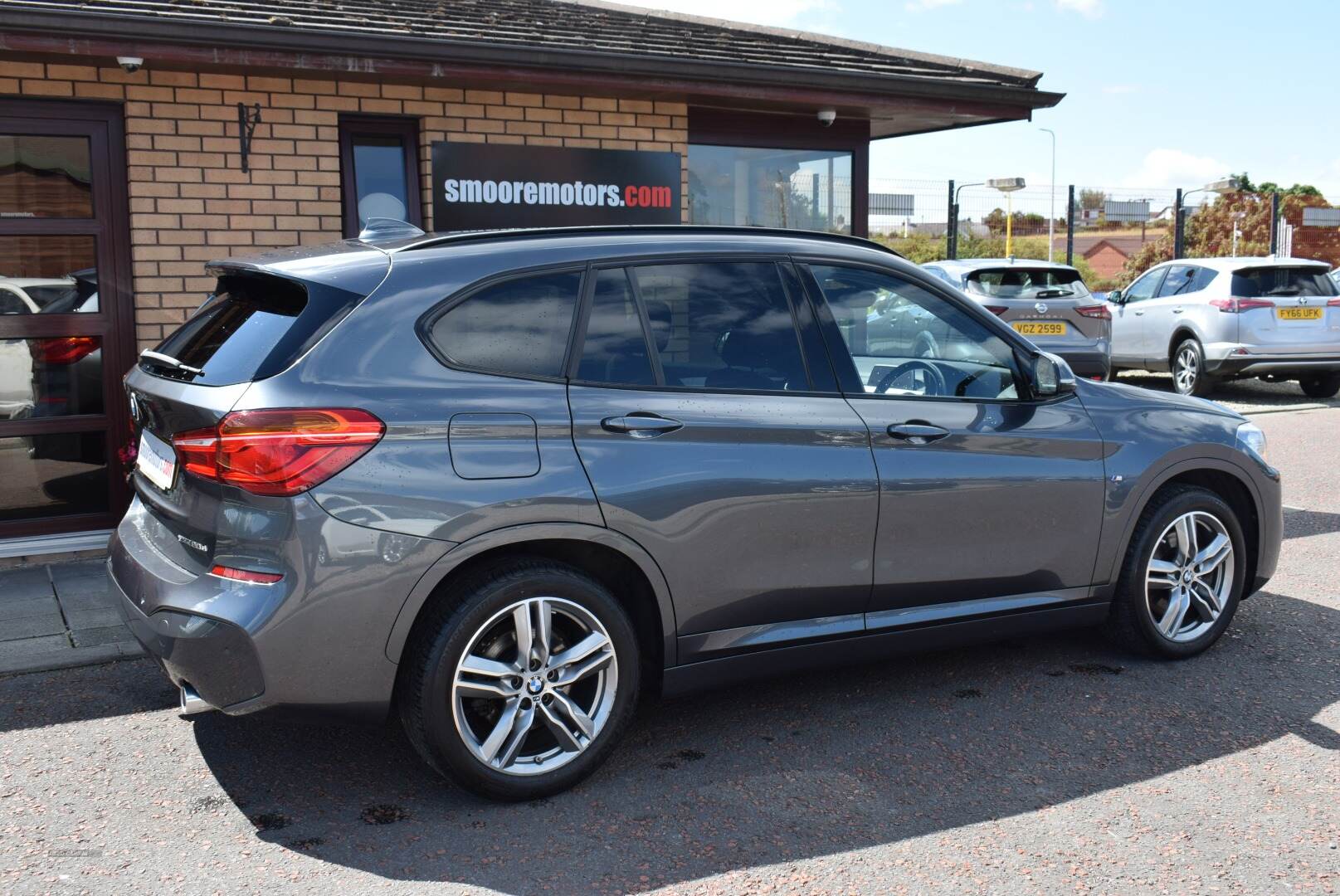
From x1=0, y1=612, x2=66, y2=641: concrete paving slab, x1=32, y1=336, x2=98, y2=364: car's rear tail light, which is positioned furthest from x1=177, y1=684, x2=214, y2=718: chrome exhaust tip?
x1=32, y1=336, x2=98, y2=364: car's rear tail light

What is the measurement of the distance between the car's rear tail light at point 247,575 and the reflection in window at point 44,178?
13.7 feet

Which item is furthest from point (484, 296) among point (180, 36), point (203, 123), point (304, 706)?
point (203, 123)

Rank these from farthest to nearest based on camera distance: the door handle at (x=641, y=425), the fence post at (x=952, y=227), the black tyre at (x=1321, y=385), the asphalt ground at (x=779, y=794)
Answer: the fence post at (x=952, y=227) → the black tyre at (x=1321, y=385) → the door handle at (x=641, y=425) → the asphalt ground at (x=779, y=794)

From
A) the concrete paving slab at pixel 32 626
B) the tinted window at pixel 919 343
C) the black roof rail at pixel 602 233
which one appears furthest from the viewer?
the concrete paving slab at pixel 32 626

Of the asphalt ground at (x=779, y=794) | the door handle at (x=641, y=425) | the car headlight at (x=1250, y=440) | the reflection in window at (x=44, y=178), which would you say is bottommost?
the asphalt ground at (x=779, y=794)

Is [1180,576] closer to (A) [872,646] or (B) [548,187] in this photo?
(A) [872,646]

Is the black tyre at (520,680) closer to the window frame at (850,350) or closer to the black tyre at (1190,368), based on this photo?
the window frame at (850,350)

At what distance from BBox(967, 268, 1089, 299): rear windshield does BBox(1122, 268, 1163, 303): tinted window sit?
293cm

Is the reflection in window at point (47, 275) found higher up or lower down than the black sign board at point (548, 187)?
lower down

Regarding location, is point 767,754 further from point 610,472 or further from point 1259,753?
point 1259,753

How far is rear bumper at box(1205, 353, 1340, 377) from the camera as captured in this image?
586 inches

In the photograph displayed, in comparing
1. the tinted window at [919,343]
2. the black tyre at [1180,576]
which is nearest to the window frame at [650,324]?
the tinted window at [919,343]

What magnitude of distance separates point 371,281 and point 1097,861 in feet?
8.82

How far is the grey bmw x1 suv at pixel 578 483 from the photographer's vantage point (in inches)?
143
